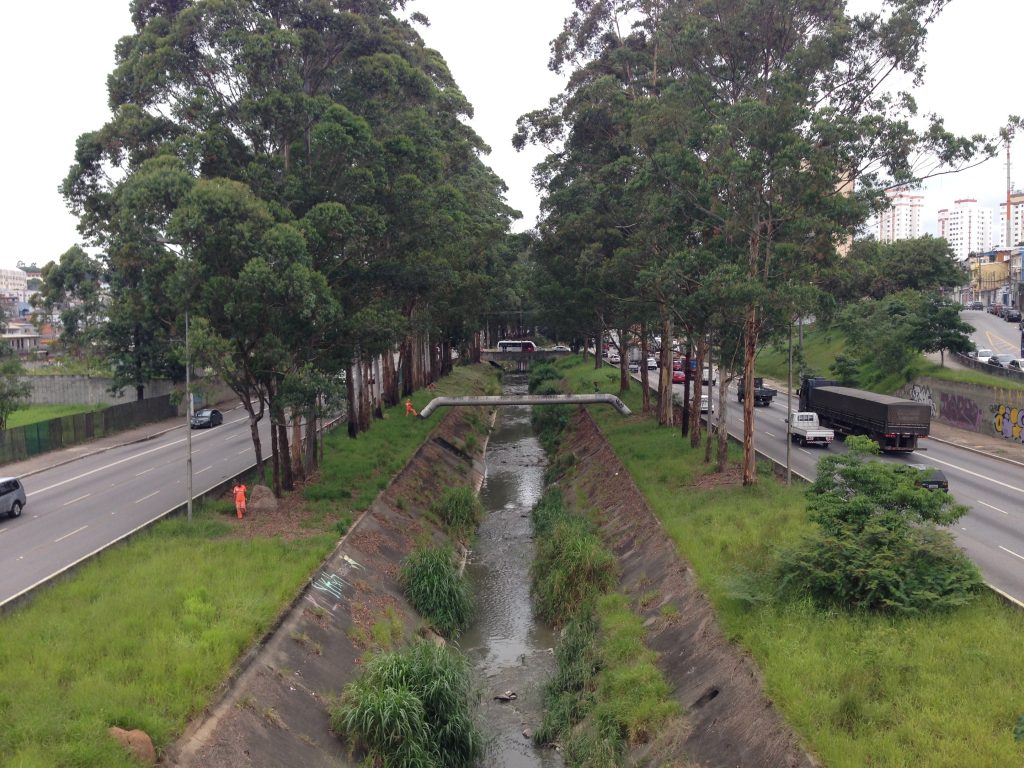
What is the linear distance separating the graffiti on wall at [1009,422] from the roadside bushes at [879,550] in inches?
1162

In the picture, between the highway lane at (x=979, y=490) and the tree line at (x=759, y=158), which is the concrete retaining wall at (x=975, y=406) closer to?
the highway lane at (x=979, y=490)

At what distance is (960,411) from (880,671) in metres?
41.3

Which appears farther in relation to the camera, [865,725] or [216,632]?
[216,632]

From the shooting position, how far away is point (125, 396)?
62.0 metres

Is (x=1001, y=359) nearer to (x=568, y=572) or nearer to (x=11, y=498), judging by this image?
(x=568, y=572)

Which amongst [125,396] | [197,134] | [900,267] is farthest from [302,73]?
[900,267]

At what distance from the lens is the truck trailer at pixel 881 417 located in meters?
39.0

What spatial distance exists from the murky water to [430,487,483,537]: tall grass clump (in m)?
0.67

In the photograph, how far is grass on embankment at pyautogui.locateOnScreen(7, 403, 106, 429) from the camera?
55000 mm

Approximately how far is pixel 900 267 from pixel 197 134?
75.9 meters

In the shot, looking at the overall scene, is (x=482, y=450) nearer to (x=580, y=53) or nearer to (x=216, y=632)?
(x=580, y=53)

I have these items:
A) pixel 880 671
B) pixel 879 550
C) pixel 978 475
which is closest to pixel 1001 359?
pixel 978 475

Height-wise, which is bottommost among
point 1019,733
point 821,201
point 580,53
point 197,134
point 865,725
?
point 865,725

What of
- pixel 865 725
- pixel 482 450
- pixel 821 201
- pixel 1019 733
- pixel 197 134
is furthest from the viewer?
pixel 482 450
